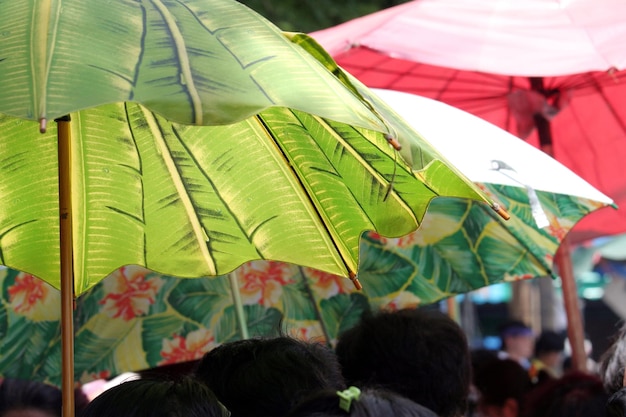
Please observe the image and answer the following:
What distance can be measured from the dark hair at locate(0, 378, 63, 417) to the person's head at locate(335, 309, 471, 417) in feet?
4.69

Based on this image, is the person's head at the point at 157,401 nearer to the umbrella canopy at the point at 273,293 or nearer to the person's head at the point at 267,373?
the person's head at the point at 267,373

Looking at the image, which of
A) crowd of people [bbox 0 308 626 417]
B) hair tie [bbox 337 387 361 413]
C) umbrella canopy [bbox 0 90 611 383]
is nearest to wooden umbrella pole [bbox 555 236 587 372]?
crowd of people [bbox 0 308 626 417]

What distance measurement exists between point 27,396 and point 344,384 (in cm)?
177

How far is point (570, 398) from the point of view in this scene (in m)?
3.17

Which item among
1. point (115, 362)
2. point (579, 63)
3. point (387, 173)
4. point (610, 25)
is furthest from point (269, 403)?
point (610, 25)

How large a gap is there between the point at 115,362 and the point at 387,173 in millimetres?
1693

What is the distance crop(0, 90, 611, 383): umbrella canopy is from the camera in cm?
344

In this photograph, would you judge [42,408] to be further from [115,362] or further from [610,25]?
[610,25]

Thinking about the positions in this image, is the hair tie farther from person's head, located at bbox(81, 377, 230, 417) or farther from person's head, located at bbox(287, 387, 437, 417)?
person's head, located at bbox(81, 377, 230, 417)

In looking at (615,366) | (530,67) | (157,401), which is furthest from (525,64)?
(157,401)

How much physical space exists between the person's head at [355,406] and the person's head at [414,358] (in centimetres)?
75

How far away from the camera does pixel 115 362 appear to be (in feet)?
11.7

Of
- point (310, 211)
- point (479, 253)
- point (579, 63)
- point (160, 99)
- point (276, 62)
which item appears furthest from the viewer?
point (479, 253)

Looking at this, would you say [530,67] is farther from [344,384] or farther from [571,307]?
[344,384]
